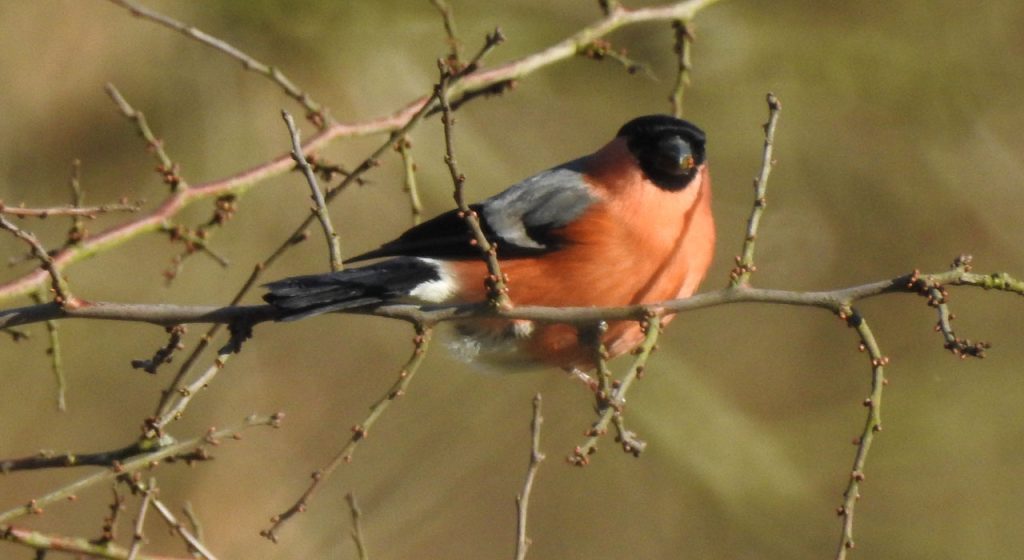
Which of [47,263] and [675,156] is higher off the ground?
[675,156]

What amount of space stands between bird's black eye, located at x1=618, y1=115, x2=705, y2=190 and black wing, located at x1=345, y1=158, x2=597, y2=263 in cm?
17

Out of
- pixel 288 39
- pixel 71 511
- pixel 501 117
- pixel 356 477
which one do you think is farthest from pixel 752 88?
pixel 71 511

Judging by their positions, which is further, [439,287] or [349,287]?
[439,287]

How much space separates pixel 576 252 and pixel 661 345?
1947mm

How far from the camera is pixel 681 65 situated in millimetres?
3289

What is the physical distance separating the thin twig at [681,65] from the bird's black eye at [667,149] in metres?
0.05

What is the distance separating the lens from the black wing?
312 centimetres

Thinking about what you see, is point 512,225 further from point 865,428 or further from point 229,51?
point 865,428

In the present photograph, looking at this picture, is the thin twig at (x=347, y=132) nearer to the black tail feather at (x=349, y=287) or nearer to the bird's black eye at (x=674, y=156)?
the black tail feather at (x=349, y=287)

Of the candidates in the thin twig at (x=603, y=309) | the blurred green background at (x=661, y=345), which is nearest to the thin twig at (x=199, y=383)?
the thin twig at (x=603, y=309)

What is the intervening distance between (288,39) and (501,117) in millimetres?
1008

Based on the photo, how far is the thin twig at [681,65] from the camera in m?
3.22

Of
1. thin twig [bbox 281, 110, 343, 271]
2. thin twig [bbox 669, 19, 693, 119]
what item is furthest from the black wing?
thin twig [bbox 281, 110, 343, 271]

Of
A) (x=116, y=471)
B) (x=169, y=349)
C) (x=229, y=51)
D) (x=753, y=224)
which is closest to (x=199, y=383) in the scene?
(x=169, y=349)
